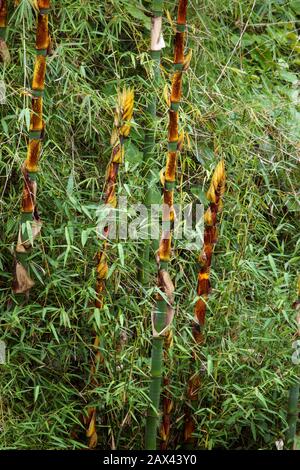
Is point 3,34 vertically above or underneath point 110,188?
above

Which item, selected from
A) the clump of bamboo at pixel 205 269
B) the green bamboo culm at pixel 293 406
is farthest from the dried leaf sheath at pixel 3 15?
the green bamboo culm at pixel 293 406

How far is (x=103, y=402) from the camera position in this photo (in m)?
3.18

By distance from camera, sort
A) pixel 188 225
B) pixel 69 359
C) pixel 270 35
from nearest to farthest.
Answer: pixel 69 359
pixel 188 225
pixel 270 35

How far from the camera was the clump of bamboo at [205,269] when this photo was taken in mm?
3006

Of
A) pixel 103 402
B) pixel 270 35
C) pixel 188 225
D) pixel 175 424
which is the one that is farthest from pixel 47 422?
pixel 270 35

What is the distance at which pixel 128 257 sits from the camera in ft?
11.0

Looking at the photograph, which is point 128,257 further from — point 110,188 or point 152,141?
point 152,141

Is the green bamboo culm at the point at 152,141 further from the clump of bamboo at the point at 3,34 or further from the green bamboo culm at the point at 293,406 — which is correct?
the green bamboo culm at the point at 293,406

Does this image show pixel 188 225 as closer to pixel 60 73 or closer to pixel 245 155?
pixel 245 155

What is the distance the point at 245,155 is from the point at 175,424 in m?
1.19

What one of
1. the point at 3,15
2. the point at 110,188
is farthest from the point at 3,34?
the point at 110,188

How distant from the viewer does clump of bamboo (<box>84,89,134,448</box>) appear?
2.98m

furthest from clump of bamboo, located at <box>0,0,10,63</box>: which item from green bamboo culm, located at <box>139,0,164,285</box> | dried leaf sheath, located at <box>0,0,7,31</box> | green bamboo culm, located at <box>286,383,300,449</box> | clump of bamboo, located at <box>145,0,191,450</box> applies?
green bamboo culm, located at <box>286,383,300,449</box>

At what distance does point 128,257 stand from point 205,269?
1.17 ft
